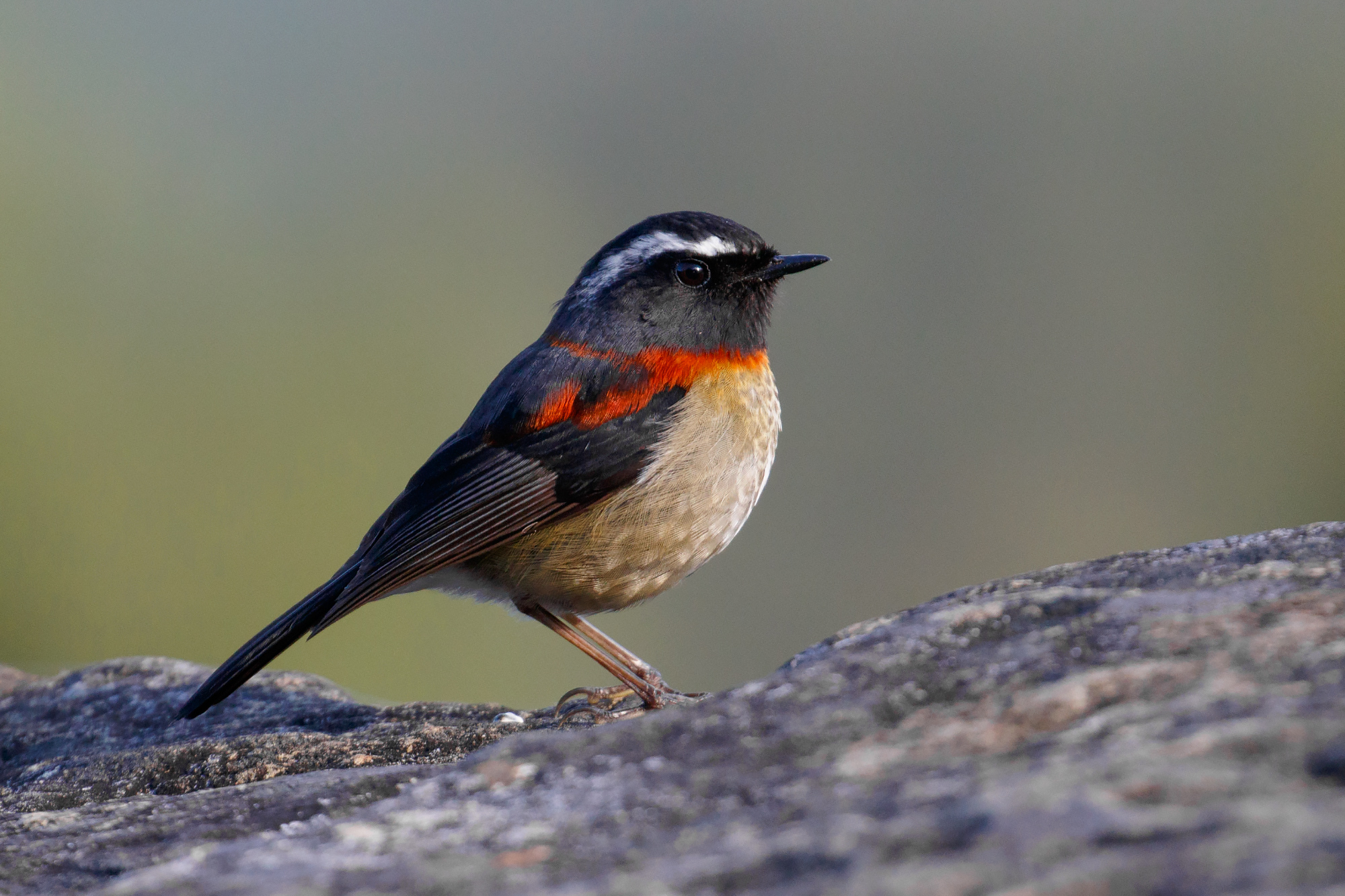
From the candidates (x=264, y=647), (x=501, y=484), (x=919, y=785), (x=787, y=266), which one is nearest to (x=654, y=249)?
(x=787, y=266)

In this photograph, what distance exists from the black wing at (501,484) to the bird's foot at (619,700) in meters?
0.72

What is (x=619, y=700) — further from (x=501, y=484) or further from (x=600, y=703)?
(x=501, y=484)

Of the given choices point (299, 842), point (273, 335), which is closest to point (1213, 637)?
point (299, 842)

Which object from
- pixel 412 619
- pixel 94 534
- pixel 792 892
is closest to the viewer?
pixel 792 892

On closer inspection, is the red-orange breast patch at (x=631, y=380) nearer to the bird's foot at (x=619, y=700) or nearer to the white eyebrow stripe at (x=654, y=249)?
the white eyebrow stripe at (x=654, y=249)

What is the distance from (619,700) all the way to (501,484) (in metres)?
1.04

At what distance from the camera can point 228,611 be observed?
13.5 metres

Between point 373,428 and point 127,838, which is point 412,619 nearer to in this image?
point 373,428

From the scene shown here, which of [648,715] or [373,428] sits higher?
[648,715]

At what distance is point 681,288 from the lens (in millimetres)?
5617

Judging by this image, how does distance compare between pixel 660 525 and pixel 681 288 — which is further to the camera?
pixel 681 288

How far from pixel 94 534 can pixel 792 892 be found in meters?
13.5

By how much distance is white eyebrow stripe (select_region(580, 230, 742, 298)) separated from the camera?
5.64m

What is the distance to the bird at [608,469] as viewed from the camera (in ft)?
16.5
